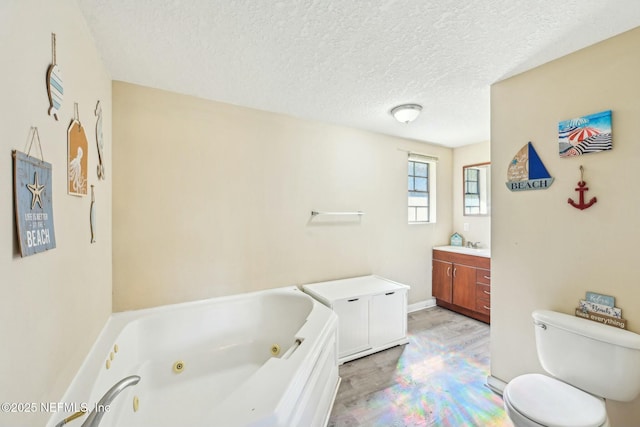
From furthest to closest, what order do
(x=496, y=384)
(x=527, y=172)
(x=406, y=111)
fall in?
(x=406, y=111) < (x=496, y=384) < (x=527, y=172)

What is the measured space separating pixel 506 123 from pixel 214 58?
2.12 metres

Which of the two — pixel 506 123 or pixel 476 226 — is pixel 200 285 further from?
pixel 476 226

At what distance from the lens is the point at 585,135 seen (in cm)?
156

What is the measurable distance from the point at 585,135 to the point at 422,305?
2714 mm

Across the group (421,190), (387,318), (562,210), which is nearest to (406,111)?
(562,210)

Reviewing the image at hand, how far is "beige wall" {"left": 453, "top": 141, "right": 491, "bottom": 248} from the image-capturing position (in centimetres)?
351

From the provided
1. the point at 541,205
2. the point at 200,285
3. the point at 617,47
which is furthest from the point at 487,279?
the point at 200,285

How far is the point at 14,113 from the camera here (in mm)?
761

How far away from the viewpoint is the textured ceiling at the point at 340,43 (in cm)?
128

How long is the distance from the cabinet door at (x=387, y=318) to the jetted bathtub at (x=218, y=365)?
0.66 m

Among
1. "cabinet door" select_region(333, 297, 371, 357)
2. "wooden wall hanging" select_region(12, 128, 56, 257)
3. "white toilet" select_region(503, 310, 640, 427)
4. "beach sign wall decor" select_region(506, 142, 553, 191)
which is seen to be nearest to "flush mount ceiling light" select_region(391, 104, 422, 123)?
"beach sign wall decor" select_region(506, 142, 553, 191)

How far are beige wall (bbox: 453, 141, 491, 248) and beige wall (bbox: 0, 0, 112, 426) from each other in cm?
398

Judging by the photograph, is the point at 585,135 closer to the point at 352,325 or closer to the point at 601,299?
the point at 601,299

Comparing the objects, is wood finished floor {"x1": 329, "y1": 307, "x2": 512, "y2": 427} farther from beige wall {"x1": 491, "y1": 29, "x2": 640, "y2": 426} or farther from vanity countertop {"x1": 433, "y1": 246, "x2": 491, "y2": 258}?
vanity countertop {"x1": 433, "y1": 246, "x2": 491, "y2": 258}
